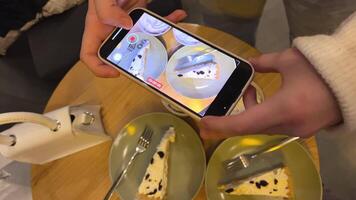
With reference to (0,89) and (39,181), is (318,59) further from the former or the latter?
(0,89)

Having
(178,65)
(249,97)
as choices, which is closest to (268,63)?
(249,97)

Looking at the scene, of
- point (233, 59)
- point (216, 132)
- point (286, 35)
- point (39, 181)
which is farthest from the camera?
point (286, 35)

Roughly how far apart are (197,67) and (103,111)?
0.81ft

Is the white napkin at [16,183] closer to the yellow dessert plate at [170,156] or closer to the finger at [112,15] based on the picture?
the yellow dessert plate at [170,156]

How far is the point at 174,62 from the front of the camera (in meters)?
0.64

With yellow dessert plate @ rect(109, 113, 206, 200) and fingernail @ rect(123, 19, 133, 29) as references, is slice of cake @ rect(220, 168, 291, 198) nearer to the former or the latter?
yellow dessert plate @ rect(109, 113, 206, 200)

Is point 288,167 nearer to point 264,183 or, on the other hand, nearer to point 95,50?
point 264,183

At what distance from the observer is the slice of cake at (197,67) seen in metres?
0.63

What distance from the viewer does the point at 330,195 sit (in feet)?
3.43

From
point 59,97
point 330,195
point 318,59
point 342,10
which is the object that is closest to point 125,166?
point 59,97

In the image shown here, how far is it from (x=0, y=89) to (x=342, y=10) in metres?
0.95

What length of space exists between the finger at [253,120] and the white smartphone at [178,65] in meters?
0.10

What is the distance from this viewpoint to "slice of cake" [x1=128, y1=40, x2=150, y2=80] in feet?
2.11

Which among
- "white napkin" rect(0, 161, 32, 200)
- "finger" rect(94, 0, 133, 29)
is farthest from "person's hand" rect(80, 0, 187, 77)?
"white napkin" rect(0, 161, 32, 200)
